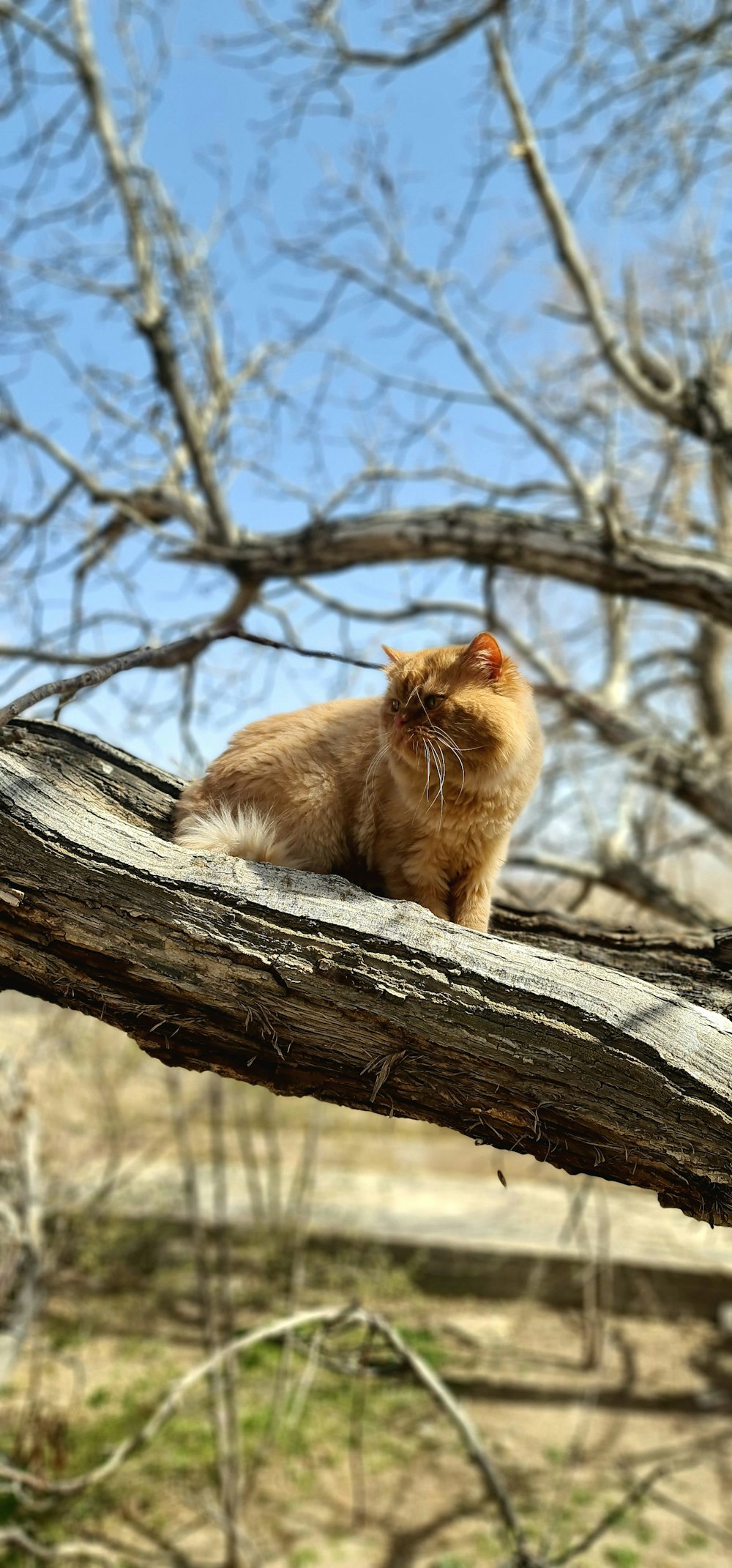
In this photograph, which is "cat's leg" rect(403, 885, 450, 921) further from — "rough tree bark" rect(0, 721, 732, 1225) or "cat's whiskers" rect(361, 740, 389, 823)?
"rough tree bark" rect(0, 721, 732, 1225)

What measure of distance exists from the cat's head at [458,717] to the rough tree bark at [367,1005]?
33 cm

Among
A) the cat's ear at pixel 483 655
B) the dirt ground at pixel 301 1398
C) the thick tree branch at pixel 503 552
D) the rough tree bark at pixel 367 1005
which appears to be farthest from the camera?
the dirt ground at pixel 301 1398

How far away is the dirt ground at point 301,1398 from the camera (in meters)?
5.77

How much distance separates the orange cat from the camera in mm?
1934

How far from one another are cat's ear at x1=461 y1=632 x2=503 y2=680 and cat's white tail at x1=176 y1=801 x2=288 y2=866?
20.4 inches

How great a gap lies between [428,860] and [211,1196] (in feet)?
28.0

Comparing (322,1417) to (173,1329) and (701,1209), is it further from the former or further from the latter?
(701,1209)

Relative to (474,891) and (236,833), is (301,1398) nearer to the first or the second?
(474,891)

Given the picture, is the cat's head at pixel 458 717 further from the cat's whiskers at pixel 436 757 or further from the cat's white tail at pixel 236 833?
the cat's white tail at pixel 236 833

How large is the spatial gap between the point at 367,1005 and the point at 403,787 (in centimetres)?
52

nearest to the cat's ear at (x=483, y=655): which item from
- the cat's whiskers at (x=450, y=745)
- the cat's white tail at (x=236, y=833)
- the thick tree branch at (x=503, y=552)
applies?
the cat's whiskers at (x=450, y=745)

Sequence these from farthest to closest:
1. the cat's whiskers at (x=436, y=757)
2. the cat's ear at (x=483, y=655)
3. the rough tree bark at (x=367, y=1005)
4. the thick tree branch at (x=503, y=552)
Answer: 1. the thick tree branch at (x=503, y=552)
2. the cat's ear at (x=483, y=655)
3. the cat's whiskers at (x=436, y=757)
4. the rough tree bark at (x=367, y=1005)

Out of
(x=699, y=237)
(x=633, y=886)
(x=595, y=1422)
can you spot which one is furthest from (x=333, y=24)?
(x=595, y=1422)

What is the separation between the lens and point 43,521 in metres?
5.60
